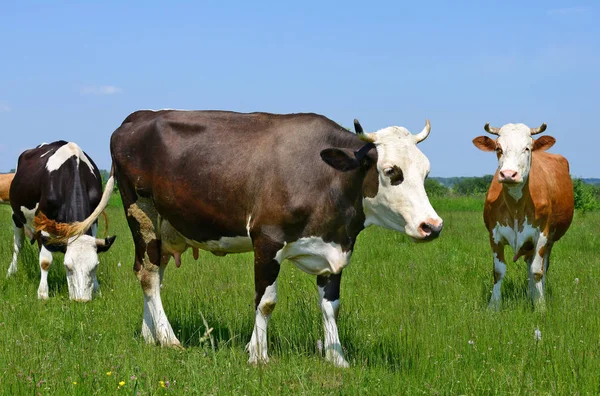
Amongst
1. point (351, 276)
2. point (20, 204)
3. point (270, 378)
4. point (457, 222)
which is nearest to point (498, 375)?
point (270, 378)

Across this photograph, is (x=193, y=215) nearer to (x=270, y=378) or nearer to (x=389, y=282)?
(x=270, y=378)

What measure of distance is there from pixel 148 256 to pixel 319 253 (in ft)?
6.69

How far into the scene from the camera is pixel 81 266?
8750 mm

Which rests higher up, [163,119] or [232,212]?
[163,119]

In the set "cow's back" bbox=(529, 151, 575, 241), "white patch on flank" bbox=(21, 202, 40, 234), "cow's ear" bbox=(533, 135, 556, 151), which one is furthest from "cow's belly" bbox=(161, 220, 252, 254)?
"white patch on flank" bbox=(21, 202, 40, 234)

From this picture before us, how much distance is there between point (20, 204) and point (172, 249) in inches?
202

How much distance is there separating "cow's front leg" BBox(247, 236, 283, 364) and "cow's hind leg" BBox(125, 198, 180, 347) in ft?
4.78

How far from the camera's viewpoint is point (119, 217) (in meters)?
21.3

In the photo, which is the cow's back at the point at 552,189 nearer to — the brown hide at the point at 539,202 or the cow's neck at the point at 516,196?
the brown hide at the point at 539,202

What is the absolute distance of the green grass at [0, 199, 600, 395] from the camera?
4895 mm

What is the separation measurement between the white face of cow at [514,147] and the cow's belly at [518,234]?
598mm

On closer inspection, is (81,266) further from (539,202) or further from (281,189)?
(539,202)

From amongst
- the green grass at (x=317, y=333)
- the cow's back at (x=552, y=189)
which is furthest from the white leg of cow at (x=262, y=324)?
the cow's back at (x=552, y=189)

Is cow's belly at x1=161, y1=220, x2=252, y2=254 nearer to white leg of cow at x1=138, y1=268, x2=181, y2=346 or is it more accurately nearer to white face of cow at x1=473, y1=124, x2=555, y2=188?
white leg of cow at x1=138, y1=268, x2=181, y2=346
